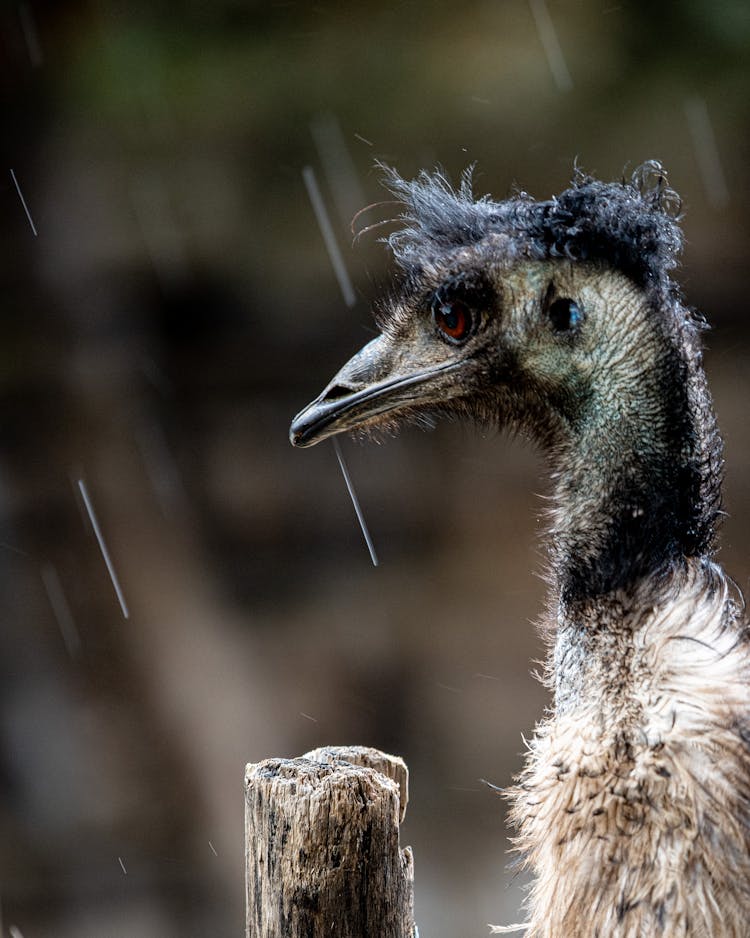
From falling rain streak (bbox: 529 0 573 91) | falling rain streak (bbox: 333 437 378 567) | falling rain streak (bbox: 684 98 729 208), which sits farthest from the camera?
falling rain streak (bbox: 333 437 378 567)

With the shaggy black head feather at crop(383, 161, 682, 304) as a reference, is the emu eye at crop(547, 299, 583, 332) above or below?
below

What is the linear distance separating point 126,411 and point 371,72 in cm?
193

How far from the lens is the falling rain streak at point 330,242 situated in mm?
5578

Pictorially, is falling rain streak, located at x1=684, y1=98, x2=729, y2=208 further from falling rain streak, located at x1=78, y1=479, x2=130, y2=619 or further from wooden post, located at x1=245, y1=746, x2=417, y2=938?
wooden post, located at x1=245, y1=746, x2=417, y2=938

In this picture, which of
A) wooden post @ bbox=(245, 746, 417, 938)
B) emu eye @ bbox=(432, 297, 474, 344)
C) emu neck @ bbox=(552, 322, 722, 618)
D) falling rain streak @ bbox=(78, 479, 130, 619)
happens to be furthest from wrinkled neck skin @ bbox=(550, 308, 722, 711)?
falling rain streak @ bbox=(78, 479, 130, 619)

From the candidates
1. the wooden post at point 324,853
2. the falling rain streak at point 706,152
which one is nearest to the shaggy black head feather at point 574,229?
the wooden post at point 324,853

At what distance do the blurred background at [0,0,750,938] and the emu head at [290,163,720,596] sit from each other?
128 inches

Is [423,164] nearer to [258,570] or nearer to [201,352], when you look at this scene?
[201,352]

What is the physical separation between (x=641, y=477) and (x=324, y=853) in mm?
771

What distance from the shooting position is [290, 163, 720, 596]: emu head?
→ 1945mm

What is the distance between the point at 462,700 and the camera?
5.71 metres

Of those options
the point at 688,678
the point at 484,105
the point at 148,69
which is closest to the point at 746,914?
the point at 688,678

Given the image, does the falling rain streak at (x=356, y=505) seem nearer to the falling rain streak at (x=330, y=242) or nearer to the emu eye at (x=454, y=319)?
the falling rain streak at (x=330, y=242)

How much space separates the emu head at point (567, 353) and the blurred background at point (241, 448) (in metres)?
3.25
